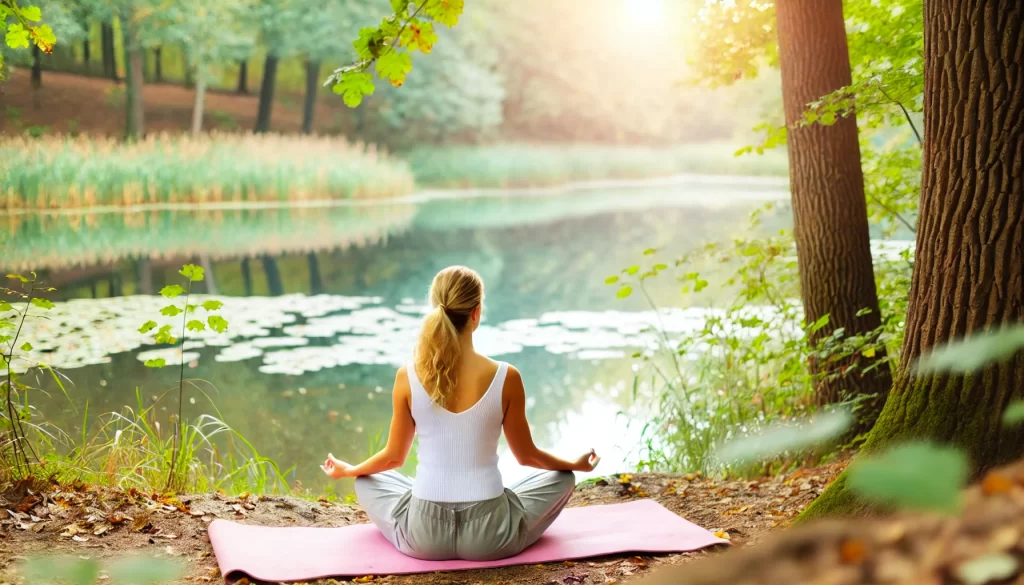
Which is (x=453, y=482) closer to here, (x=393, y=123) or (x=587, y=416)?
(x=587, y=416)

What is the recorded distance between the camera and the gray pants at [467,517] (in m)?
2.44

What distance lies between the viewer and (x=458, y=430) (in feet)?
8.00

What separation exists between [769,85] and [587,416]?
494 inches

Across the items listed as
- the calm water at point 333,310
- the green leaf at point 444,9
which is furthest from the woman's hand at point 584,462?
the calm water at point 333,310

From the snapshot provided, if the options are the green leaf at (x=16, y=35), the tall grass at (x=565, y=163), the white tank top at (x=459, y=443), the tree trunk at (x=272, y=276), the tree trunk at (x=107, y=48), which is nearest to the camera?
the white tank top at (x=459, y=443)

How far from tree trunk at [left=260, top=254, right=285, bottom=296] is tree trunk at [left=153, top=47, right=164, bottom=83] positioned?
330 centimetres

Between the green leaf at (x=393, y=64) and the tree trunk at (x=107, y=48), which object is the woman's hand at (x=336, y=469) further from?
the tree trunk at (x=107, y=48)

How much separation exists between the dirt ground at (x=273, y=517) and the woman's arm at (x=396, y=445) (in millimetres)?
343

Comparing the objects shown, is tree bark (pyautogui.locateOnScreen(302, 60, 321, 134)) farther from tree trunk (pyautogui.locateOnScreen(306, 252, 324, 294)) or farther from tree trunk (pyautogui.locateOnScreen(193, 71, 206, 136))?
tree trunk (pyautogui.locateOnScreen(306, 252, 324, 294))

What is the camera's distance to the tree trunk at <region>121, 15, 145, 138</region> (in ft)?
33.8

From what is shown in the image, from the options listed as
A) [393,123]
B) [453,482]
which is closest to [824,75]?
[453,482]

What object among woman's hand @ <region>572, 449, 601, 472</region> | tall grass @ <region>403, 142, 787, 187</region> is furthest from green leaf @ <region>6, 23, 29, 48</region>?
tall grass @ <region>403, 142, 787, 187</region>

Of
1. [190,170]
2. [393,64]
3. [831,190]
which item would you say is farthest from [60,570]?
[190,170]

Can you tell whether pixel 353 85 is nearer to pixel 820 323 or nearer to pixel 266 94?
pixel 820 323
